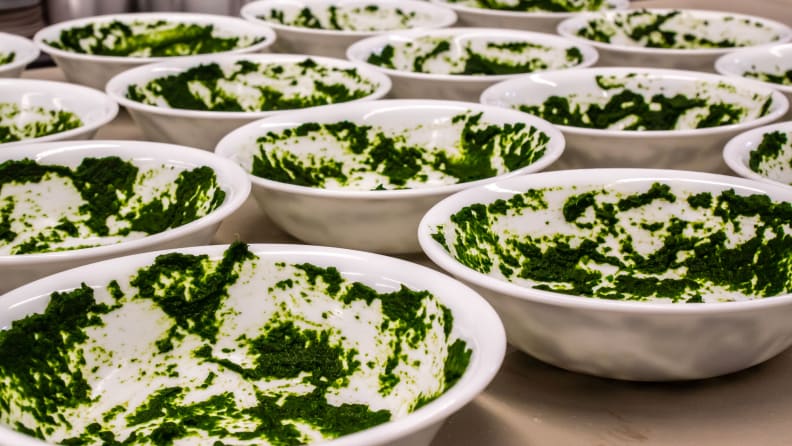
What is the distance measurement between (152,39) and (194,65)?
Answer: 0.57 metres

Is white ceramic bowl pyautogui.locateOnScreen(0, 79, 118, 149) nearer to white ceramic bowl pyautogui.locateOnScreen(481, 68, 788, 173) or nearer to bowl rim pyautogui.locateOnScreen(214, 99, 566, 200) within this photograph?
bowl rim pyautogui.locateOnScreen(214, 99, 566, 200)

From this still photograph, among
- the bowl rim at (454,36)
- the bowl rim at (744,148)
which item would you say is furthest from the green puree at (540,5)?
the bowl rim at (744,148)

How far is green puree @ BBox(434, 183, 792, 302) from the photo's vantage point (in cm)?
147

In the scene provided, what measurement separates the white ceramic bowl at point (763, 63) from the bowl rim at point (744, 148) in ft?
1.92

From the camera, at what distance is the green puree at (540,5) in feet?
10.8

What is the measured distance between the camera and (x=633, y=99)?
7.30ft

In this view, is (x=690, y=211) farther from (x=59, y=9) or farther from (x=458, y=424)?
(x=59, y=9)

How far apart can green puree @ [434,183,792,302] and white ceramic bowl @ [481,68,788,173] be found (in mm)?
256

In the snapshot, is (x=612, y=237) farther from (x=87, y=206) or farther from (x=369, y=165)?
(x=87, y=206)

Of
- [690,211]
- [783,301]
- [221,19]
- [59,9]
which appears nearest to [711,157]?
[690,211]

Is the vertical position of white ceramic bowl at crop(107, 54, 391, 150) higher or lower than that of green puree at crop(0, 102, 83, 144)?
higher

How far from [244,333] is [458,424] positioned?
331 millimetres

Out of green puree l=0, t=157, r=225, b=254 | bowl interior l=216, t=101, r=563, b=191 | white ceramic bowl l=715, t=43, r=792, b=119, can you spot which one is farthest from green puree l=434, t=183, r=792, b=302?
white ceramic bowl l=715, t=43, r=792, b=119

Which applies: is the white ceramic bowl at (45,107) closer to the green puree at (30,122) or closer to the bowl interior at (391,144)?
the green puree at (30,122)
